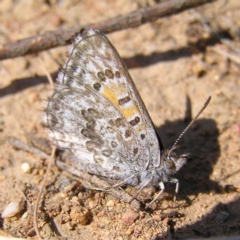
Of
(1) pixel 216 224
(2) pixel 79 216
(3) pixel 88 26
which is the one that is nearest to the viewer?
(2) pixel 79 216

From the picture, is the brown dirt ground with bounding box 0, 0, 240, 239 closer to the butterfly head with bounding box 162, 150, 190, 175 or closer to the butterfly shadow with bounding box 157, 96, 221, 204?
the butterfly shadow with bounding box 157, 96, 221, 204

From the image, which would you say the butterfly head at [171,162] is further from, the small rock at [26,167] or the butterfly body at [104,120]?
the small rock at [26,167]

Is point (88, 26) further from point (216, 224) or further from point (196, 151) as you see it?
point (216, 224)

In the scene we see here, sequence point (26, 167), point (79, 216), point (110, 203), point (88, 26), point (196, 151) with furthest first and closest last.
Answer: point (88, 26) < point (196, 151) < point (26, 167) < point (110, 203) < point (79, 216)

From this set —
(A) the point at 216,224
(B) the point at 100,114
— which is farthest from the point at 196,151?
(B) the point at 100,114

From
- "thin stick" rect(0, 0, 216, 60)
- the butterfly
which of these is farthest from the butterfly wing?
"thin stick" rect(0, 0, 216, 60)
